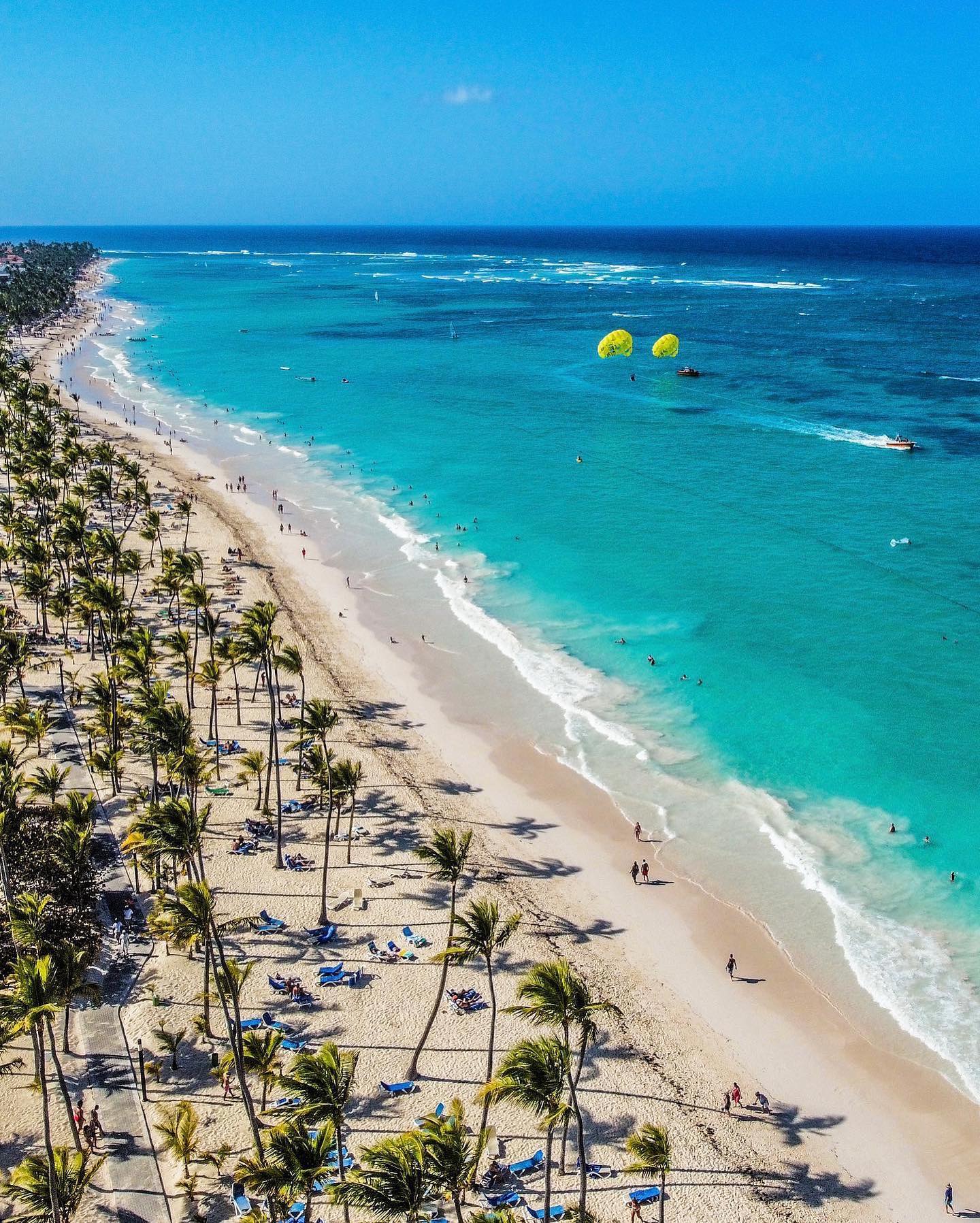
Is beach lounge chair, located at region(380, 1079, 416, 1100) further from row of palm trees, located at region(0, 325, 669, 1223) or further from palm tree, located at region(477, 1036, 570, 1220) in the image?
palm tree, located at region(477, 1036, 570, 1220)

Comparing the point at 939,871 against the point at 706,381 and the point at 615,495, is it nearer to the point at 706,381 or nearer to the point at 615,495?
the point at 615,495

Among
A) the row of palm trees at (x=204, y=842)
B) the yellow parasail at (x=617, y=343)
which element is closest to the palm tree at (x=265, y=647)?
the row of palm trees at (x=204, y=842)

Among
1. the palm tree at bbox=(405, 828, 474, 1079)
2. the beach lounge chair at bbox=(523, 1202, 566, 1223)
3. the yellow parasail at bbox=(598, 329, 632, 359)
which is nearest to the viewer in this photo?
the beach lounge chair at bbox=(523, 1202, 566, 1223)

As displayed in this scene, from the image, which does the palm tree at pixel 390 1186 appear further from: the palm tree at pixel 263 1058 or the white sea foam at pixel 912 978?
the white sea foam at pixel 912 978

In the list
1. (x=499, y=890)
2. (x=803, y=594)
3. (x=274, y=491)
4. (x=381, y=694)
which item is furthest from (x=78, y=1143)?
(x=274, y=491)

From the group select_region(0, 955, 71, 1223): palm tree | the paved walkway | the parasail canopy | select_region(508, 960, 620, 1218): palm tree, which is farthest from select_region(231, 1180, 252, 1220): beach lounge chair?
the parasail canopy

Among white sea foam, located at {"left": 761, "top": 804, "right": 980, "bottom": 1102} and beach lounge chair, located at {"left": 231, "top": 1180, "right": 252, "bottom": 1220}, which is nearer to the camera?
beach lounge chair, located at {"left": 231, "top": 1180, "right": 252, "bottom": 1220}
